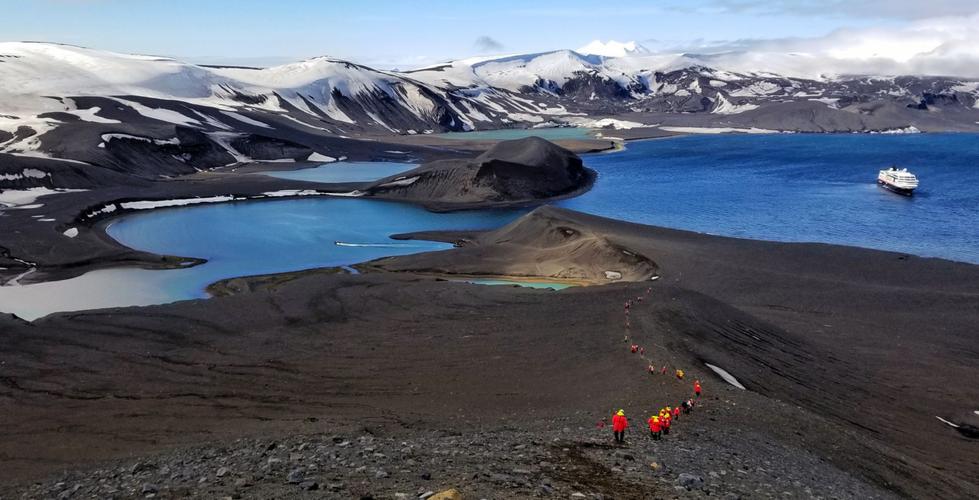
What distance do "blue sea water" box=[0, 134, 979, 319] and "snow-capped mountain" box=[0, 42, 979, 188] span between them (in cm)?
1651

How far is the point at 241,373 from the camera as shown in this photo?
19.8 metres

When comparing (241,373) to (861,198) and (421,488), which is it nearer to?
(421,488)

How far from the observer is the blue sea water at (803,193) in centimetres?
4553

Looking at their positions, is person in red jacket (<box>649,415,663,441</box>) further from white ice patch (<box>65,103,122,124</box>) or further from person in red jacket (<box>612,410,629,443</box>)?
white ice patch (<box>65,103,122,124</box>)

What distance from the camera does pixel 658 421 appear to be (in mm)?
13492

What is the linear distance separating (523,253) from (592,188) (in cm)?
3194

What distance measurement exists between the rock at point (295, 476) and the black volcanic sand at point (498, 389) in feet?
0.47

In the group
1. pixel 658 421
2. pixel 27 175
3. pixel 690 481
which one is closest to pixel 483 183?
pixel 27 175

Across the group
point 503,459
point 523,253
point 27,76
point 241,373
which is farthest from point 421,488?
point 27,76

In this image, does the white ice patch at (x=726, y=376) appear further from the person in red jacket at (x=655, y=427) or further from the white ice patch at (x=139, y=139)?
the white ice patch at (x=139, y=139)

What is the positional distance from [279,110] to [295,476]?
387ft

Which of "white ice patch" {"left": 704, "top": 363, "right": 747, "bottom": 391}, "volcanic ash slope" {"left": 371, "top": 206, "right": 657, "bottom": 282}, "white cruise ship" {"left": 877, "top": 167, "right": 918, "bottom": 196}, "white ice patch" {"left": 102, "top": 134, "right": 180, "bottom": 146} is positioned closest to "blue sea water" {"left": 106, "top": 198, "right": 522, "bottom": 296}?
"volcanic ash slope" {"left": 371, "top": 206, "right": 657, "bottom": 282}

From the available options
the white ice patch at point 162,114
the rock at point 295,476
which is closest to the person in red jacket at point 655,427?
the rock at point 295,476

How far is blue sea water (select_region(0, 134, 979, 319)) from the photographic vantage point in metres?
35.8
